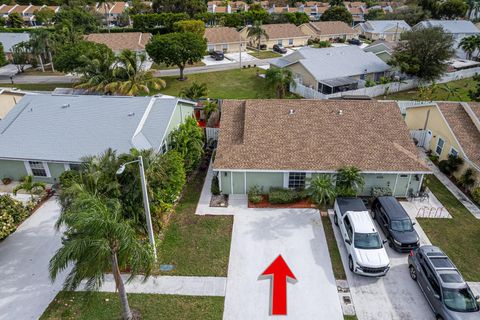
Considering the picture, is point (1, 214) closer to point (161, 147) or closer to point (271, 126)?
point (161, 147)

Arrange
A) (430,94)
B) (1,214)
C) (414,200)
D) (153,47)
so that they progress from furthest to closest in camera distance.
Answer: (153,47), (430,94), (414,200), (1,214)

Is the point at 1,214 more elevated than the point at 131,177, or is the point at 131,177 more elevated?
the point at 131,177

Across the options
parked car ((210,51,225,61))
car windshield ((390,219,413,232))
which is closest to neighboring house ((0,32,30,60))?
parked car ((210,51,225,61))

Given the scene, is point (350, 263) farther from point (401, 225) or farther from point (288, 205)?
point (288, 205)

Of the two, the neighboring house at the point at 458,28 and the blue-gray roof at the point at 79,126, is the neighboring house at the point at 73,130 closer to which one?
the blue-gray roof at the point at 79,126

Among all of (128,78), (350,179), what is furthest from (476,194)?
(128,78)

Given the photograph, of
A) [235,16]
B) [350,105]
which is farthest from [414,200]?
[235,16]

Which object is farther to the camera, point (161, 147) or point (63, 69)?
point (63, 69)
